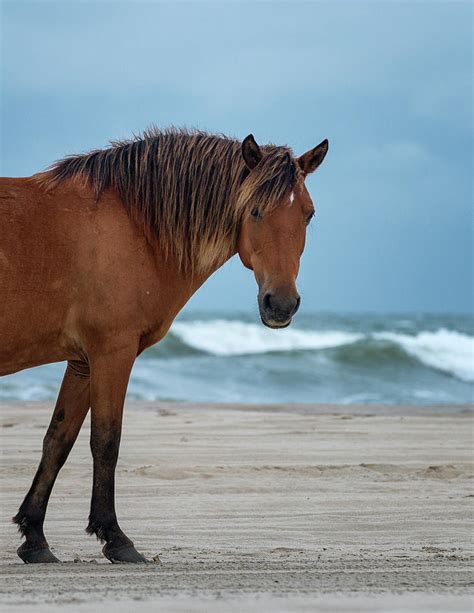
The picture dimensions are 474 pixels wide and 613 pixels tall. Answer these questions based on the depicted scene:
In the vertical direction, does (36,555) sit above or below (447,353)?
below

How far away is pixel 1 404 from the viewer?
1203 centimetres

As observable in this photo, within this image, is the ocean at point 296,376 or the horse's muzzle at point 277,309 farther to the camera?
the ocean at point 296,376

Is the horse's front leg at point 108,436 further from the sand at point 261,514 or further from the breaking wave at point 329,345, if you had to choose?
the breaking wave at point 329,345

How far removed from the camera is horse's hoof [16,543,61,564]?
15.9 ft

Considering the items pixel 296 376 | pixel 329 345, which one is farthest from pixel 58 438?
pixel 329 345

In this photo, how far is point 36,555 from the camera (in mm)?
4898

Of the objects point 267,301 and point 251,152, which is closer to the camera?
point 267,301

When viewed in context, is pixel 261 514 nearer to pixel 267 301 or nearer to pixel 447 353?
pixel 267 301

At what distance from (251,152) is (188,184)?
400 millimetres

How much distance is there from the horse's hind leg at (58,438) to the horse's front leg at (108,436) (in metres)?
0.34

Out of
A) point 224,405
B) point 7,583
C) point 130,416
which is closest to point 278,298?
point 7,583

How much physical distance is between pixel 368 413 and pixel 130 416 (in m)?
3.12

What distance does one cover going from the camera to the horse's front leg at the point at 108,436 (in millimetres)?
4734

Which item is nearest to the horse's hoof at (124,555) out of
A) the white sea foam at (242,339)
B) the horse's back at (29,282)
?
the horse's back at (29,282)
